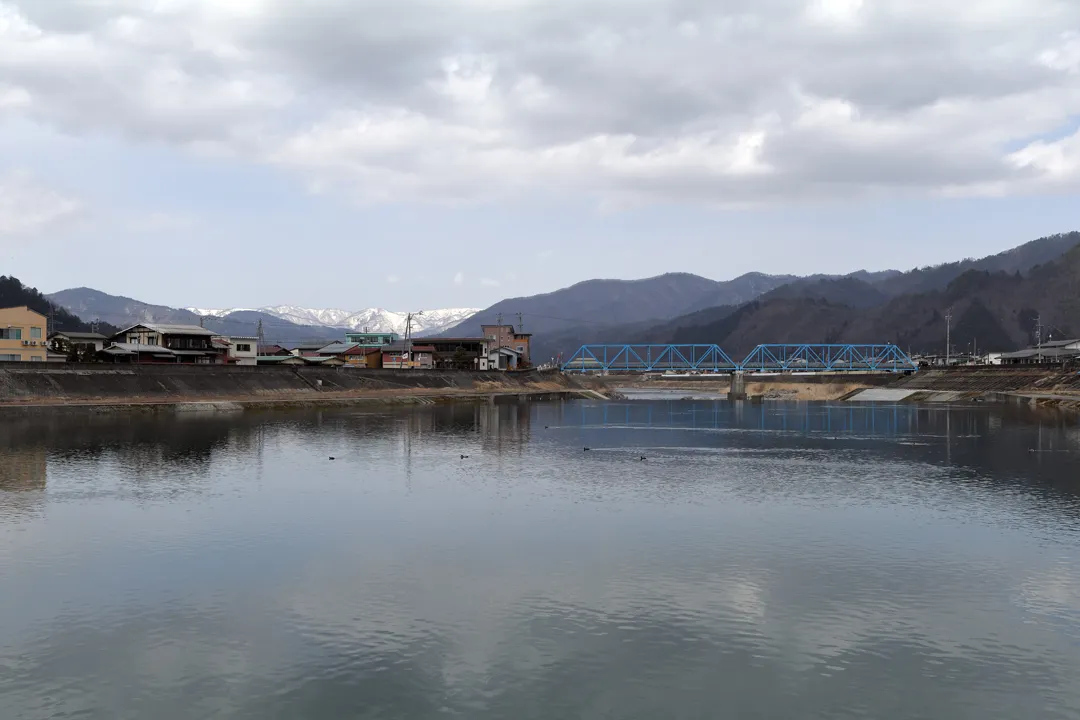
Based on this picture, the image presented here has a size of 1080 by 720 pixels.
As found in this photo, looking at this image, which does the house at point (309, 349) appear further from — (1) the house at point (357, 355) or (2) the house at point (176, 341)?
(2) the house at point (176, 341)

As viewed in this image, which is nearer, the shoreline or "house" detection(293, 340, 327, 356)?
the shoreline

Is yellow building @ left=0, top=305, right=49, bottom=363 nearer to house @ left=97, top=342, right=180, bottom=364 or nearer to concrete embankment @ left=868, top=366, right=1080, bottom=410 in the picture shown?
house @ left=97, top=342, right=180, bottom=364

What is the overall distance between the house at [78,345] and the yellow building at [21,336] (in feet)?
12.9

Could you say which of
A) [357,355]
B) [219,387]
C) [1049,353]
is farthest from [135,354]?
[1049,353]

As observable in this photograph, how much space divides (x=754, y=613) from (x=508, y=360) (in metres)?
161

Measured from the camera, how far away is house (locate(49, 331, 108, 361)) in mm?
101500

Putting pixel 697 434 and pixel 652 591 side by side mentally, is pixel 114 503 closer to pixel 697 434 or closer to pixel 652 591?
pixel 652 591

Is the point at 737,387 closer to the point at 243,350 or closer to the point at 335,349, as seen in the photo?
the point at 335,349

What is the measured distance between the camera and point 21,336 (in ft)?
313

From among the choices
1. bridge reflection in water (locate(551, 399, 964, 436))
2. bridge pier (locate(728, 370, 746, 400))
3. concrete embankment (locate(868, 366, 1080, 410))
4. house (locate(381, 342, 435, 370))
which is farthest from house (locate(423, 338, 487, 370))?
concrete embankment (locate(868, 366, 1080, 410))

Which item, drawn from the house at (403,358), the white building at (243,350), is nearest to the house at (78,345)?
the white building at (243,350)

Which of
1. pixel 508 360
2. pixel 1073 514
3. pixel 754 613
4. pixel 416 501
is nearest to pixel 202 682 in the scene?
pixel 754 613

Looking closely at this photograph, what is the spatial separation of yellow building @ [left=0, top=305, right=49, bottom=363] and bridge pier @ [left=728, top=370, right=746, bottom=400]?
133032 millimetres

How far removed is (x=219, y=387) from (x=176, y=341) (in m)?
19.7
